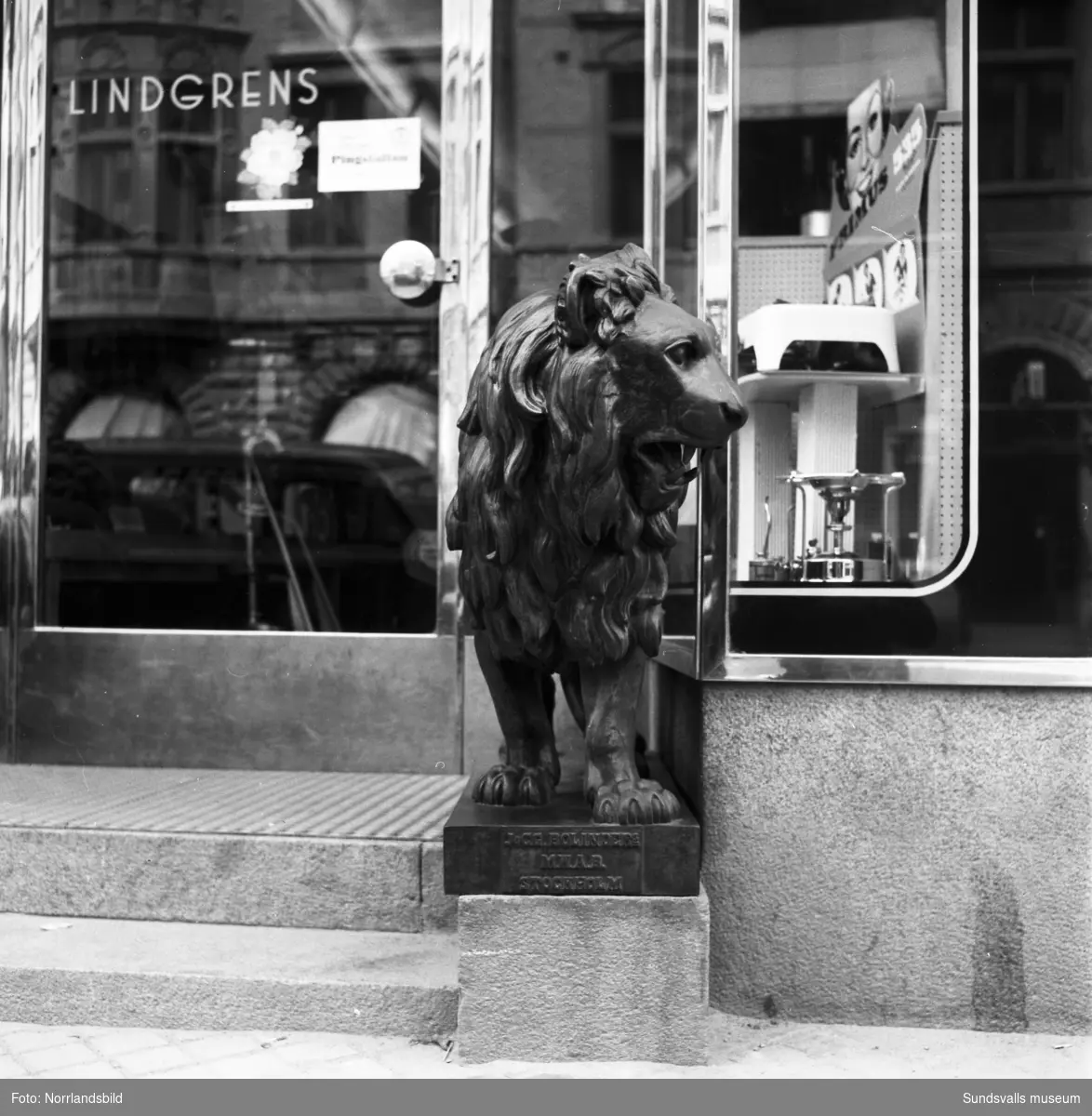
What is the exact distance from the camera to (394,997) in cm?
287

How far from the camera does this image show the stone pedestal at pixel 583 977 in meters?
2.68

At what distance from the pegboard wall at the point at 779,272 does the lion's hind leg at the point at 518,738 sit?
111cm

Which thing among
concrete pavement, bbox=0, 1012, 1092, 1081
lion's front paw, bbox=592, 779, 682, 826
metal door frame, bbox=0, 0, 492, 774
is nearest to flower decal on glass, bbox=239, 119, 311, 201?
metal door frame, bbox=0, 0, 492, 774

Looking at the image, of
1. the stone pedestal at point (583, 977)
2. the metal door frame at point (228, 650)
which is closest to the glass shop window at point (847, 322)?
the stone pedestal at point (583, 977)

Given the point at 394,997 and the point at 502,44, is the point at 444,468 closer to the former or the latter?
the point at 502,44

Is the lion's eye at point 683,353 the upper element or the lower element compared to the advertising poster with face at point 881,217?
lower

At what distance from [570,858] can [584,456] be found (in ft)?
2.72

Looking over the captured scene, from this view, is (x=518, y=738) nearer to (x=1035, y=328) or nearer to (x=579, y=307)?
(x=579, y=307)

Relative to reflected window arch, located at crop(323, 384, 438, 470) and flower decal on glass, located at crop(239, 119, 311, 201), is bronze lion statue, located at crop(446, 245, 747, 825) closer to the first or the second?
reflected window arch, located at crop(323, 384, 438, 470)

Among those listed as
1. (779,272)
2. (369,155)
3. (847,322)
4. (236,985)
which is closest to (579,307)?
(779,272)

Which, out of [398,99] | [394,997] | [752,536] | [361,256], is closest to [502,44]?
[398,99]

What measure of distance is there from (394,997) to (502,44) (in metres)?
3.18

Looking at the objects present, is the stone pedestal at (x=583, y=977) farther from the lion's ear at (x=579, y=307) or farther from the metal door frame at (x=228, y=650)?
the metal door frame at (x=228, y=650)

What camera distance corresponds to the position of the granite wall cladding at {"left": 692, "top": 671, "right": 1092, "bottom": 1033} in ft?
10.1
